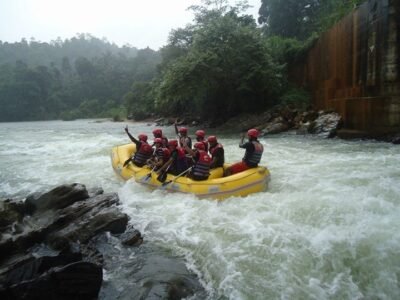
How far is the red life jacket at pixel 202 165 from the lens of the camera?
7.08 m

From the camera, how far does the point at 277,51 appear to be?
22.6 m

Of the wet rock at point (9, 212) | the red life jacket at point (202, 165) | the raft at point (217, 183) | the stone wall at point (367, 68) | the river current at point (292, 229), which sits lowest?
the river current at point (292, 229)

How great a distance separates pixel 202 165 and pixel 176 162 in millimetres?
793

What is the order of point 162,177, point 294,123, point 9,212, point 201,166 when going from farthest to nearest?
point 294,123 < point 162,177 < point 201,166 < point 9,212

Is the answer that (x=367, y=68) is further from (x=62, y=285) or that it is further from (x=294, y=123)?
(x=62, y=285)

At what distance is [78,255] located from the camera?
13.0 ft

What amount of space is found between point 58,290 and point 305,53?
19.9 meters

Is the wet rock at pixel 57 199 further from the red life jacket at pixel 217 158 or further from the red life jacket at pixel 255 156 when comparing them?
the red life jacket at pixel 255 156

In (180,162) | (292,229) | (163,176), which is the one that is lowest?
(292,229)

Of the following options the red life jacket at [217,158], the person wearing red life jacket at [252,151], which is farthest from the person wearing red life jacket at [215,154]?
the person wearing red life jacket at [252,151]

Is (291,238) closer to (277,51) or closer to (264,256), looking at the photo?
(264,256)

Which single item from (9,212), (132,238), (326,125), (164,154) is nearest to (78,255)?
(132,238)

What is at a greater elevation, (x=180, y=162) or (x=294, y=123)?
(x=180, y=162)

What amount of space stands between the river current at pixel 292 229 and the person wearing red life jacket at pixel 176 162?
2.08ft
